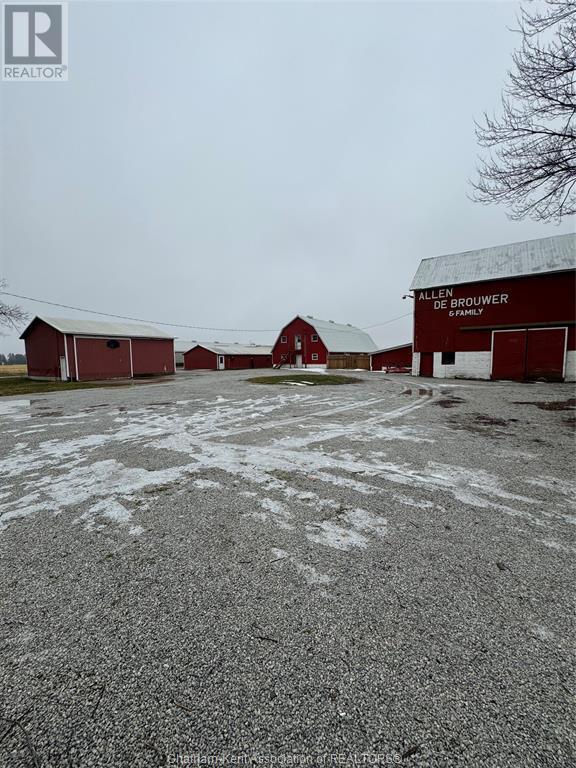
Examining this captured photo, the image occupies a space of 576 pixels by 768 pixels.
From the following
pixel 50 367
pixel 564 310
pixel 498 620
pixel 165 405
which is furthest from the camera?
pixel 50 367

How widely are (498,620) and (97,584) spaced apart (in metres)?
2.54

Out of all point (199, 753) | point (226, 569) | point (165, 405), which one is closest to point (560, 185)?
point (226, 569)

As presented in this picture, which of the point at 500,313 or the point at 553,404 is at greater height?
the point at 500,313

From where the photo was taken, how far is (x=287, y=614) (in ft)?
6.53

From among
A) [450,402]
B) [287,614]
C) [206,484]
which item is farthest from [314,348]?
[287,614]

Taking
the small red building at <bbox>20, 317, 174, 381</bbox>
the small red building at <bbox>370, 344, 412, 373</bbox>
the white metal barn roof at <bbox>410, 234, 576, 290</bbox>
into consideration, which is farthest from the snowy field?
the small red building at <bbox>370, 344, 412, 373</bbox>

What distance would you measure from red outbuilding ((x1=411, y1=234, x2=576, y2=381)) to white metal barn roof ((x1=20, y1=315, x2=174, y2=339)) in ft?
77.6

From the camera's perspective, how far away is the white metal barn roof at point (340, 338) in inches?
1608

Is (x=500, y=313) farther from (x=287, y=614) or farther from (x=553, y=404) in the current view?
(x=287, y=614)

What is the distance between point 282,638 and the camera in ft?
6.00

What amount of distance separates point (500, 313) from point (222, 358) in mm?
31911

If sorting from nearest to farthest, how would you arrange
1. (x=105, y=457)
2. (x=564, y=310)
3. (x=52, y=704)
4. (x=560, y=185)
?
(x=52, y=704) < (x=105, y=457) < (x=560, y=185) < (x=564, y=310)

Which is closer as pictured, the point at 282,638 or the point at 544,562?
the point at 282,638

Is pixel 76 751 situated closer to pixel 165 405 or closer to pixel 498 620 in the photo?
pixel 498 620
